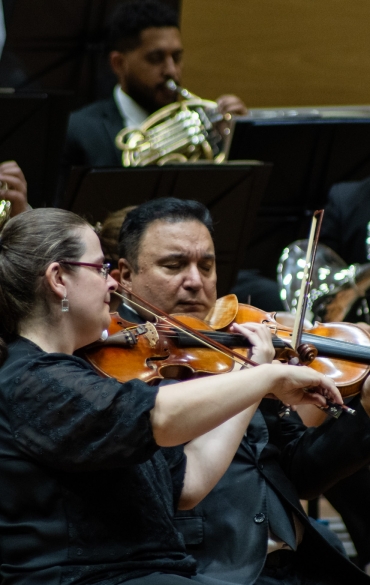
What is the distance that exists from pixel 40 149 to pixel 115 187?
28cm

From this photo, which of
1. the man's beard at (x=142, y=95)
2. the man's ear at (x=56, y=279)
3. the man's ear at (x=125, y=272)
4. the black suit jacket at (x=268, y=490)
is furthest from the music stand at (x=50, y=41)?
the man's ear at (x=56, y=279)

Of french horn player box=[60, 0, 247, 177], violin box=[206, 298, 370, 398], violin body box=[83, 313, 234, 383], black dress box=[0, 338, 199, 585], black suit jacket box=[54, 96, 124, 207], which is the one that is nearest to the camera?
black dress box=[0, 338, 199, 585]

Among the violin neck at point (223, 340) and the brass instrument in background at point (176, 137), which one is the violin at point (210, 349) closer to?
the violin neck at point (223, 340)

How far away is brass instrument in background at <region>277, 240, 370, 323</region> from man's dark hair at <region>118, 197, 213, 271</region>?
881 millimetres

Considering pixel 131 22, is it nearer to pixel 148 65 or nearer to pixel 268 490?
pixel 148 65

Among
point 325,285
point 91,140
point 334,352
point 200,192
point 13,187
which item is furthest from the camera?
point 91,140

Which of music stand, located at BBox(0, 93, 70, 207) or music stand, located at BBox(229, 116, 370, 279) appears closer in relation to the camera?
music stand, located at BBox(0, 93, 70, 207)

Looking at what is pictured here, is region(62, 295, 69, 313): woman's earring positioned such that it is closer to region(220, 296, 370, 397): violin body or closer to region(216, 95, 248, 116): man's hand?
region(220, 296, 370, 397): violin body

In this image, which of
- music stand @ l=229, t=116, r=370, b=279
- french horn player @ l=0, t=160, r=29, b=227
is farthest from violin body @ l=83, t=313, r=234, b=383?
music stand @ l=229, t=116, r=370, b=279

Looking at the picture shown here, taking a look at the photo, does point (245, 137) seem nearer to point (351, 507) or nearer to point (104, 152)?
point (104, 152)

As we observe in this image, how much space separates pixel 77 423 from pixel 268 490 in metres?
0.67

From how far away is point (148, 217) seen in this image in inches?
88.1

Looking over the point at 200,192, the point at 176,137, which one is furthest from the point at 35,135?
the point at 176,137

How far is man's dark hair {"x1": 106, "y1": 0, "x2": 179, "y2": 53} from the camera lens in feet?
12.1
